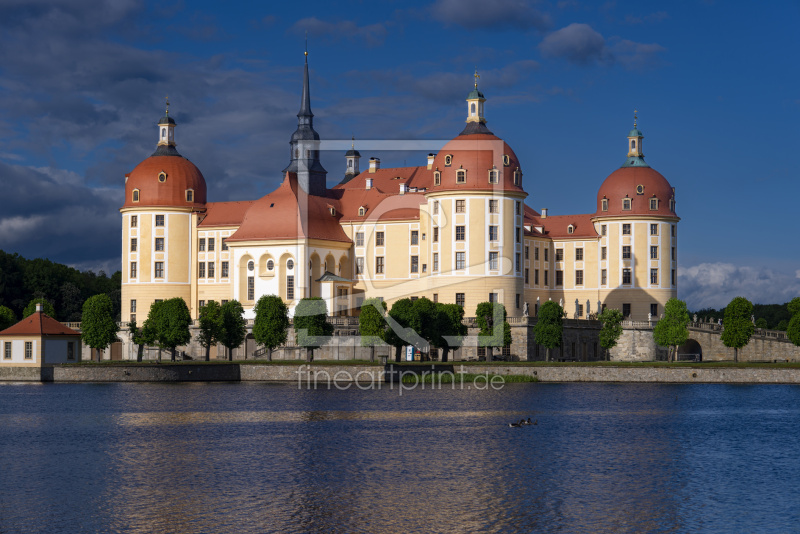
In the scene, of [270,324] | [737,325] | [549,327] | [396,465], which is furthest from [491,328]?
[396,465]

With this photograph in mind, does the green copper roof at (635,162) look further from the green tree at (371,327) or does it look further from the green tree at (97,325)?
the green tree at (97,325)

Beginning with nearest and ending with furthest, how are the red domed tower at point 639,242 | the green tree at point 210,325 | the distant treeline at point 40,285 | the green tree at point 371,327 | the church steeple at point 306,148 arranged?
the green tree at point 371,327, the green tree at point 210,325, the red domed tower at point 639,242, the church steeple at point 306,148, the distant treeline at point 40,285

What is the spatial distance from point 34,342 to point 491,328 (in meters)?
32.9

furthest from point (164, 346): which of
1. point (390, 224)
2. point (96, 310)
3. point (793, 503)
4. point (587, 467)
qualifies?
point (793, 503)

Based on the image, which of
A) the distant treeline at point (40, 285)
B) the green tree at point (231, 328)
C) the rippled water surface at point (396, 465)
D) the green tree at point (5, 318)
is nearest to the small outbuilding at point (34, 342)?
the green tree at point (5, 318)

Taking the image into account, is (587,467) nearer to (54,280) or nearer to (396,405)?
(396,405)

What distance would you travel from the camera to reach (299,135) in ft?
364

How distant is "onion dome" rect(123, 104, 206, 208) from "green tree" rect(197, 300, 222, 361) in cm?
1823

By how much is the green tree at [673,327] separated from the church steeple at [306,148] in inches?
1380

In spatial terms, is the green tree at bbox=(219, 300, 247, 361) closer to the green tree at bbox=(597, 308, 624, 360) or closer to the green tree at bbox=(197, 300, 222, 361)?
the green tree at bbox=(197, 300, 222, 361)

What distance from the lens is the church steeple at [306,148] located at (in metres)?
108

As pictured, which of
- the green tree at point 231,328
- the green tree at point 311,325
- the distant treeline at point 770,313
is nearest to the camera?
the green tree at point 311,325

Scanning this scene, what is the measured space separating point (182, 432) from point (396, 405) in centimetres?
1480

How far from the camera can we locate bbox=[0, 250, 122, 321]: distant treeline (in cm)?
11862
